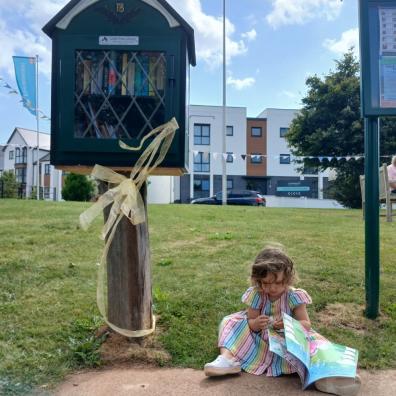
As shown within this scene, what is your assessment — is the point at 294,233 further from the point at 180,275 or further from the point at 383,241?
the point at 180,275

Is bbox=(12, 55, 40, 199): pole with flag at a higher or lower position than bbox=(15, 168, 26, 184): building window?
higher

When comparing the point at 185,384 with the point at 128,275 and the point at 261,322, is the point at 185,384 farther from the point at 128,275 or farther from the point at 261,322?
the point at 128,275

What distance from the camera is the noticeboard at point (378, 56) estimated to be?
3598 millimetres

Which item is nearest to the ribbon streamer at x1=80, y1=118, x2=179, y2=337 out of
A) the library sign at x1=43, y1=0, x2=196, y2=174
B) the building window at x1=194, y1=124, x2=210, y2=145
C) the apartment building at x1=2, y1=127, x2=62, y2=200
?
the library sign at x1=43, y1=0, x2=196, y2=174

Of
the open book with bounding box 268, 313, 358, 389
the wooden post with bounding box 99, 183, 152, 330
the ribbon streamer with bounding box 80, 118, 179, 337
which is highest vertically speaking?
the ribbon streamer with bounding box 80, 118, 179, 337

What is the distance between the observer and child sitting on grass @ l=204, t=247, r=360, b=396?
114 inches

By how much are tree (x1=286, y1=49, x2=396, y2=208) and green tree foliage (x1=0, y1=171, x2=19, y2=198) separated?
18.0 meters

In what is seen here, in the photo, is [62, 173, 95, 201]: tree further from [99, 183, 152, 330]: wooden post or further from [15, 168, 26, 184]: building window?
[15, 168, 26, 184]: building window

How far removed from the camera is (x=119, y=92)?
3.06 meters

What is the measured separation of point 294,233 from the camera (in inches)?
281

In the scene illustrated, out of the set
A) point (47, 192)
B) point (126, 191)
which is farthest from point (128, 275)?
point (47, 192)

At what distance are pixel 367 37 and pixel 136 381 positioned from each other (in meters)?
2.94

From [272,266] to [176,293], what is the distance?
4.28 feet

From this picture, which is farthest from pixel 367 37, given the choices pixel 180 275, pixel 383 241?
pixel 383 241
